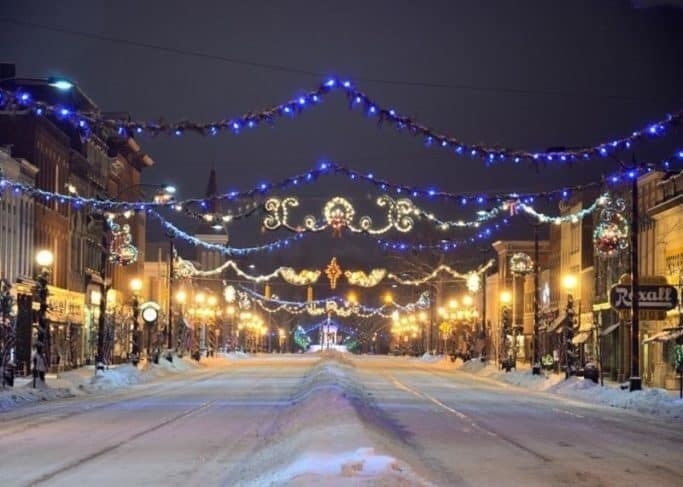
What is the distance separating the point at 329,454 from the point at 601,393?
96.8 ft

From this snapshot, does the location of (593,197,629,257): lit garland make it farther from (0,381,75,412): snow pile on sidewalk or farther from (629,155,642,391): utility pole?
(0,381,75,412): snow pile on sidewalk

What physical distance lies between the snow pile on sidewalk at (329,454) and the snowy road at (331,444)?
3 centimetres

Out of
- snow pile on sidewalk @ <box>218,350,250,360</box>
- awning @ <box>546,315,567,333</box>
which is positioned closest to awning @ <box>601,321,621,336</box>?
awning @ <box>546,315,567,333</box>

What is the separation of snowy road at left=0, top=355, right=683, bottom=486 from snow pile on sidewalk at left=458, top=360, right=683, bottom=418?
3.47ft

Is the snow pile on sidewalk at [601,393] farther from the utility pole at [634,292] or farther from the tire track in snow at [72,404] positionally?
the tire track in snow at [72,404]

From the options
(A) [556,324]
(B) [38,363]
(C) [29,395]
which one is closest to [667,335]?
(B) [38,363]

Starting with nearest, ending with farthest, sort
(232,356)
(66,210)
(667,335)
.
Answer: (667,335) < (66,210) < (232,356)

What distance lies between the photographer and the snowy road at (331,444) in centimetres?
1588

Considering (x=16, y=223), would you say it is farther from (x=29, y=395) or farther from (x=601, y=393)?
(x=601, y=393)

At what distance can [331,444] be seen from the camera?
16906 millimetres

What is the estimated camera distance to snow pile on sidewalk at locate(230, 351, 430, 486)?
13.2 m


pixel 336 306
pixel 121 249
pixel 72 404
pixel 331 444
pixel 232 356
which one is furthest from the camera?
pixel 336 306

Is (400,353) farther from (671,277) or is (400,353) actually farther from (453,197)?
(453,197)

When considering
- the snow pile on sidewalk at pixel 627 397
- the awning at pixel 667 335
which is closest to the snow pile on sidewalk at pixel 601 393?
the snow pile on sidewalk at pixel 627 397
